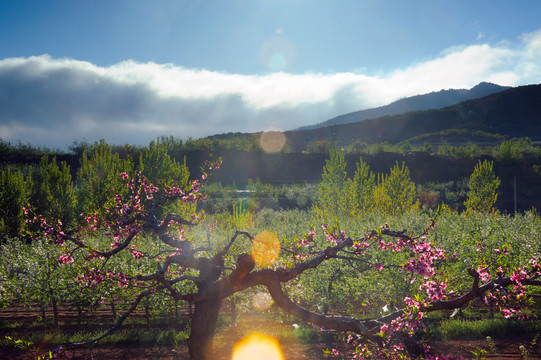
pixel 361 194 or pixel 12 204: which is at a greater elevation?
pixel 12 204

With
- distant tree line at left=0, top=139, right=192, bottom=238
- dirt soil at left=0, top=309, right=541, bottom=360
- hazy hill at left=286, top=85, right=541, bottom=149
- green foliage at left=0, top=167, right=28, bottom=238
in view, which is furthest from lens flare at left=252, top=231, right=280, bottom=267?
hazy hill at left=286, top=85, right=541, bottom=149

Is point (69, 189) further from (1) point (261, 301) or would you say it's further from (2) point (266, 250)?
(2) point (266, 250)

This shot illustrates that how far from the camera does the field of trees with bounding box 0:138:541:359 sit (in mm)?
4543

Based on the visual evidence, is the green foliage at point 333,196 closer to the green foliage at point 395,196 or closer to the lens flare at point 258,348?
the green foliage at point 395,196

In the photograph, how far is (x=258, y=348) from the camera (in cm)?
991

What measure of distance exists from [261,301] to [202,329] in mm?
8145

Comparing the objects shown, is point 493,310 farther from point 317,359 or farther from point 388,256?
point 317,359

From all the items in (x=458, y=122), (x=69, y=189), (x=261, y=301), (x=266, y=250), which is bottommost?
(x=261, y=301)

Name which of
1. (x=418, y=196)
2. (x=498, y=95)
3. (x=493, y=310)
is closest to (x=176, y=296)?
(x=493, y=310)

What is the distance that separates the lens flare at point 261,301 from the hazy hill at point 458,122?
100926 millimetres

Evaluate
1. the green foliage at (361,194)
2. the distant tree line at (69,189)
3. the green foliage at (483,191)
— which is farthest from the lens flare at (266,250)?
the green foliage at (483,191)

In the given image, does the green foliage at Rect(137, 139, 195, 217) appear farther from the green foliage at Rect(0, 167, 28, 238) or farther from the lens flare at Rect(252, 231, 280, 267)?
the lens flare at Rect(252, 231, 280, 267)

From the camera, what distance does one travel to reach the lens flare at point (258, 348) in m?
9.34

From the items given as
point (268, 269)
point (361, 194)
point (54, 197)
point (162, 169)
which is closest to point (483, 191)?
point (361, 194)
